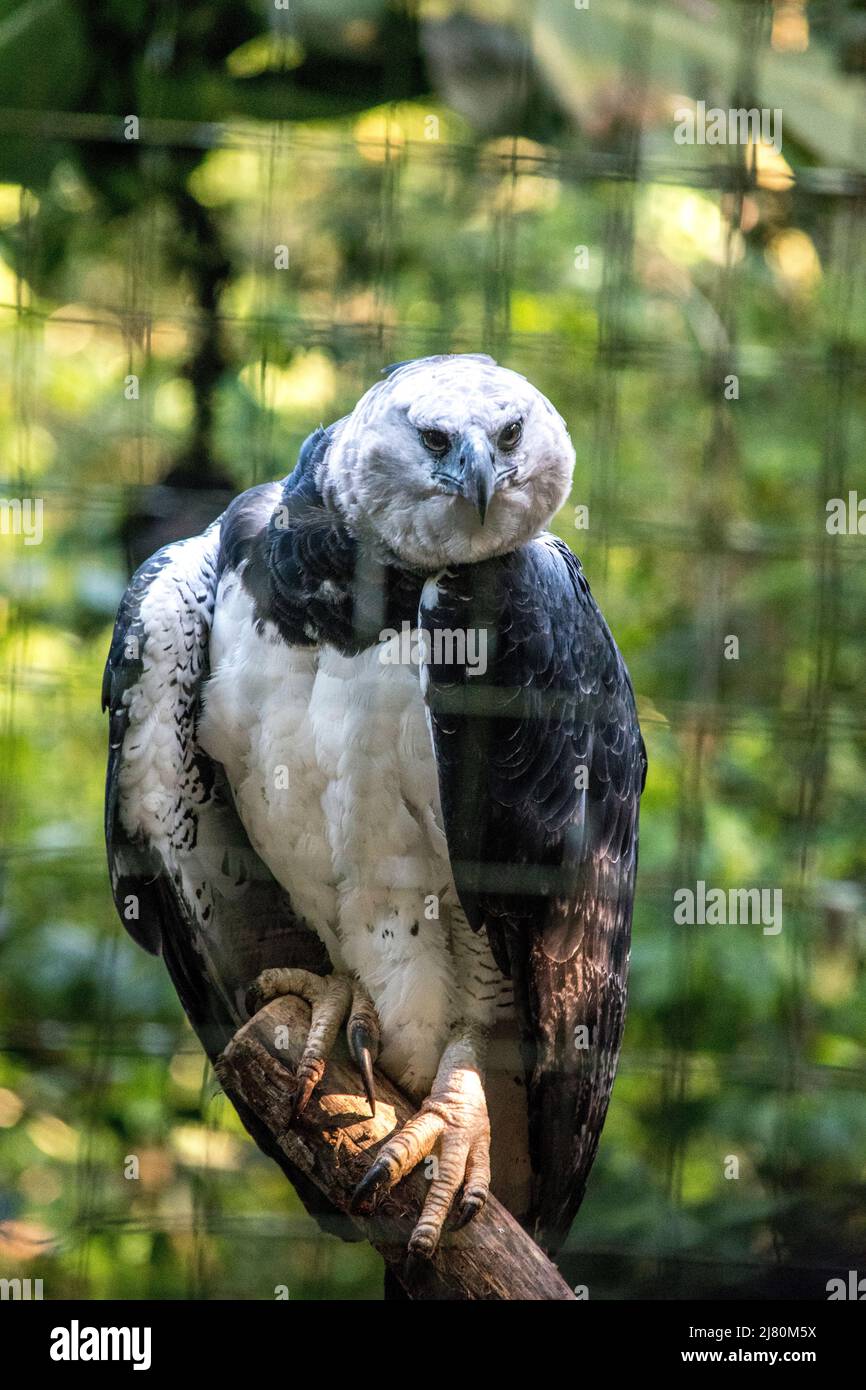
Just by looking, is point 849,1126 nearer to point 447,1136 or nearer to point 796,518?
point 447,1136

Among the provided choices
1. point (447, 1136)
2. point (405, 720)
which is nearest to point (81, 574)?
point (405, 720)

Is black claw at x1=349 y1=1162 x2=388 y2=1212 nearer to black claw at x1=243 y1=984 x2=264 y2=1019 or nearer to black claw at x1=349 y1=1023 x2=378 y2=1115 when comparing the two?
black claw at x1=349 y1=1023 x2=378 y2=1115

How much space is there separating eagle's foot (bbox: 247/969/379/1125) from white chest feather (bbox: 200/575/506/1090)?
2 cm

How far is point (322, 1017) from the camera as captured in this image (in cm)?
150

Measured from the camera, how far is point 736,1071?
6.84ft

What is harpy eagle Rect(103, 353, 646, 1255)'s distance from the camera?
138cm

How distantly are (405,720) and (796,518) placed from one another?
1.61 metres

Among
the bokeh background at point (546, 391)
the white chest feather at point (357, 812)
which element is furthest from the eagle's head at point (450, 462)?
the bokeh background at point (546, 391)

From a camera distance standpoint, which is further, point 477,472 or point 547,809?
point 547,809

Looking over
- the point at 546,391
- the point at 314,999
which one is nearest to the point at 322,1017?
the point at 314,999

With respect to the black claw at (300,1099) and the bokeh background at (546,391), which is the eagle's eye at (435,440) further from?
the black claw at (300,1099)

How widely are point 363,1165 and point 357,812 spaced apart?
0.37 meters

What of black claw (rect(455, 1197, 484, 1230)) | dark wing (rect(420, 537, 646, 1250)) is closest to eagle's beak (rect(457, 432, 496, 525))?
dark wing (rect(420, 537, 646, 1250))

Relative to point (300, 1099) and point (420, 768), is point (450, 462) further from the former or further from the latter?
point (300, 1099)
